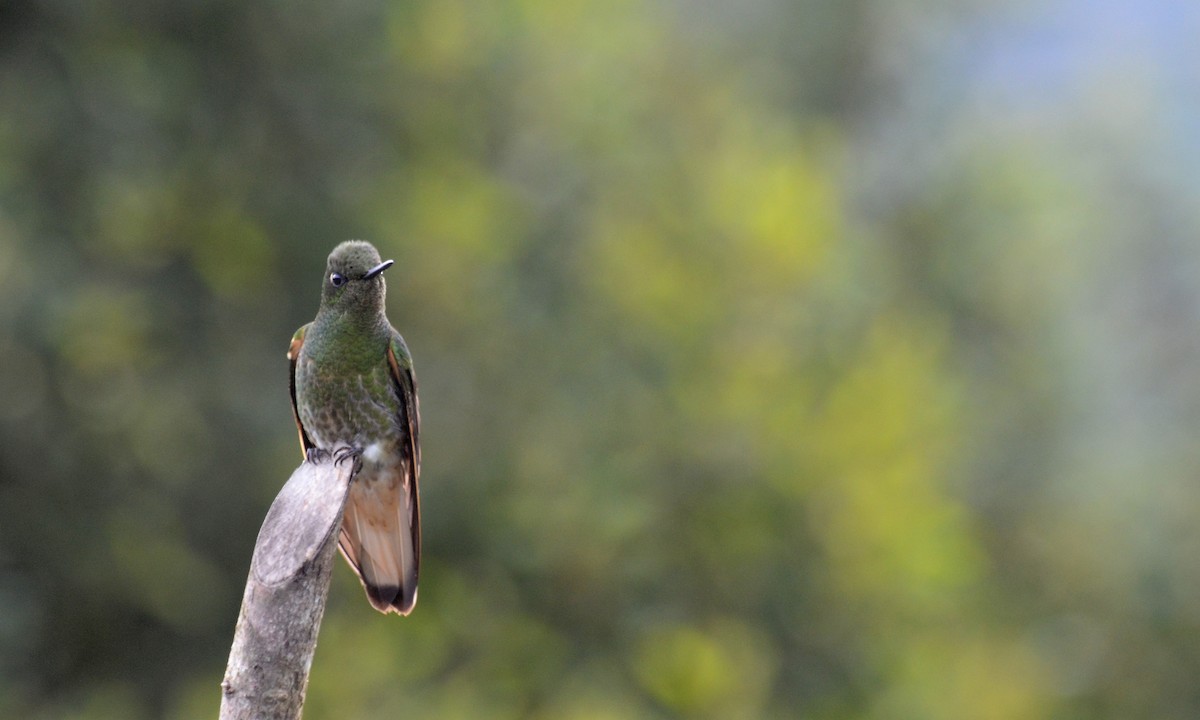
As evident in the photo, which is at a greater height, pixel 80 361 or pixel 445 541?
pixel 445 541

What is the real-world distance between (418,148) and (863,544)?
323 cm

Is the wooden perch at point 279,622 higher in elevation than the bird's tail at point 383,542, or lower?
lower

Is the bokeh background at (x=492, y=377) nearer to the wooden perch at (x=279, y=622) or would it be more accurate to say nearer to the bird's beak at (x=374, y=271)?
the bird's beak at (x=374, y=271)

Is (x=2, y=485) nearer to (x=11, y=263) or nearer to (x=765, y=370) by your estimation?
(x=11, y=263)

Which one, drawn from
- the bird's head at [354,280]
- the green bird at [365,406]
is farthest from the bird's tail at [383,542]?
the bird's head at [354,280]

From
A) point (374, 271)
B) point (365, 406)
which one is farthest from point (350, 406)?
point (374, 271)

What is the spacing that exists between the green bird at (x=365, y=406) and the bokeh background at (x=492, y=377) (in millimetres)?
2114

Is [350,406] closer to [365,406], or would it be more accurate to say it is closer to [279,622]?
[365,406]

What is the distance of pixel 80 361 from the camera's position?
5.01m

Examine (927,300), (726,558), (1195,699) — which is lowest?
(726,558)

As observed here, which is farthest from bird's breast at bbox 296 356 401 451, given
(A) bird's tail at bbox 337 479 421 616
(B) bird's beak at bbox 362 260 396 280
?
(B) bird's beak at bbox 362 260 396 280

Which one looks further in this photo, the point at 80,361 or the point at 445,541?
the point at 445,541

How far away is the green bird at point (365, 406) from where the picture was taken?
9.52 feet

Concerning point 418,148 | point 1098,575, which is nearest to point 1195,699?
point 1098,575
